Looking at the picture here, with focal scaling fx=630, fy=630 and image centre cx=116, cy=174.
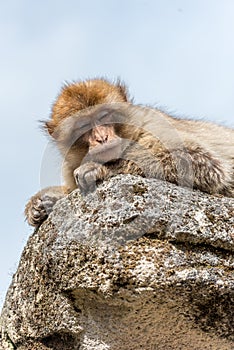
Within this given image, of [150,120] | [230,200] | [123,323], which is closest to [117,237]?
[123,323]

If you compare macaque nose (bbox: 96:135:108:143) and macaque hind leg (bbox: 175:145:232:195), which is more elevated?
macaque nose (bbox: 96:135:108:143)

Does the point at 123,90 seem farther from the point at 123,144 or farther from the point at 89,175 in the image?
the point at 89,175

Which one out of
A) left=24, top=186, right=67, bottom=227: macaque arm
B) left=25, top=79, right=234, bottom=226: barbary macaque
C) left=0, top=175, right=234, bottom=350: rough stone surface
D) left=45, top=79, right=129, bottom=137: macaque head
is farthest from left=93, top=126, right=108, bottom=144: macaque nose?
left=0, top=175, right=234, bottom=350: rough stone surface

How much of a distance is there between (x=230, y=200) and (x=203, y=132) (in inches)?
59.5

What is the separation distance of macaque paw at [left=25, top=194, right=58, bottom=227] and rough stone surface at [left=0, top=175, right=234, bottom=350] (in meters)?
0.75

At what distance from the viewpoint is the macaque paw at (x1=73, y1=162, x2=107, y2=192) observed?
147 inches

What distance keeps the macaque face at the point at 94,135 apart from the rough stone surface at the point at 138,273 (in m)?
0.93

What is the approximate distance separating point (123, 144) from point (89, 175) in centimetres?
70

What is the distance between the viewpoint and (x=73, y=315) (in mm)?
3275

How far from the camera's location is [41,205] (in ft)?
14.1

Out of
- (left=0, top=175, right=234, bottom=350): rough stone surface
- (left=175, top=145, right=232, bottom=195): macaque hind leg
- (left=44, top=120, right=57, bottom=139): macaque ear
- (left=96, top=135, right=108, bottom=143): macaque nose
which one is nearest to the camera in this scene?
(left=0, top=175, right=234, bottom=350): rough stone surface

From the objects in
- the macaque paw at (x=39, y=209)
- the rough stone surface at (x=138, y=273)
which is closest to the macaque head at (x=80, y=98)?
the macaque paw at (x=39, y=209)

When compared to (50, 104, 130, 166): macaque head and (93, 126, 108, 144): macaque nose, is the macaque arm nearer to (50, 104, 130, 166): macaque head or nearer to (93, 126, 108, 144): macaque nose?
(50, 104, 130, 166): macaque head

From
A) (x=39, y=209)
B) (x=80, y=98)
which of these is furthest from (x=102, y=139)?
(x=39, y=209)
